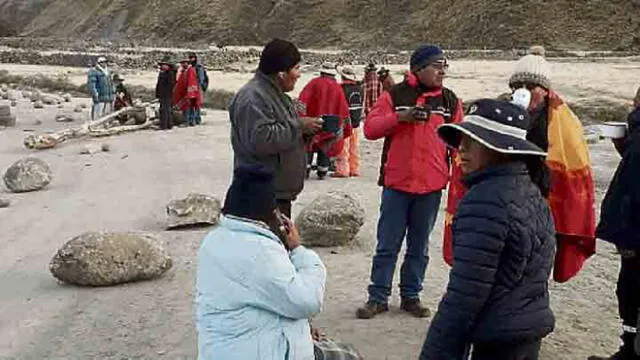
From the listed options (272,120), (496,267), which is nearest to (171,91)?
(272,120)

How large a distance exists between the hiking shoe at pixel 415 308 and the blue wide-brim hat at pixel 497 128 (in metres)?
3.10

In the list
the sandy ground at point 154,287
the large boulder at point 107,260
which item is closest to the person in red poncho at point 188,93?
the sandy ground at point 154,287

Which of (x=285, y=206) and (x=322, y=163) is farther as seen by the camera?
(x=322, y=163)

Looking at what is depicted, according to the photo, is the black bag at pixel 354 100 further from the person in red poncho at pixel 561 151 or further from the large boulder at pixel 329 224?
the person in red poncho at pixel 561 151

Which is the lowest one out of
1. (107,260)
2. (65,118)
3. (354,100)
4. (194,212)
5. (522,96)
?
(65,118)

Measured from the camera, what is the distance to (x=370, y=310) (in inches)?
275

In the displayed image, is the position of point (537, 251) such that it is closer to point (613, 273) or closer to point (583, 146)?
point (583, 146)

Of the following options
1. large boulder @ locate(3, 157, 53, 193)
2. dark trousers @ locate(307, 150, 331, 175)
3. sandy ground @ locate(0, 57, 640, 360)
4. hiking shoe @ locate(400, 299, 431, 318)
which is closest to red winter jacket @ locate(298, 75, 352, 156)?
sandy ground @ locate(0, 57, 640, 360)

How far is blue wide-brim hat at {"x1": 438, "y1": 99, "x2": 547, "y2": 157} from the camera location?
3.87m

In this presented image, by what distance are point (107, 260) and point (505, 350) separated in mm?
5248

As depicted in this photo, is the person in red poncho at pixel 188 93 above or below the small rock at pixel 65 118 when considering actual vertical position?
above

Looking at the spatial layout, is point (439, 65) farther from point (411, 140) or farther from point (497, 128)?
point (497, 128)

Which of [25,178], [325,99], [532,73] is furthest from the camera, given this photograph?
[25,178]

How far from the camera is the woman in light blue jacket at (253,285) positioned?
11.8 feet
